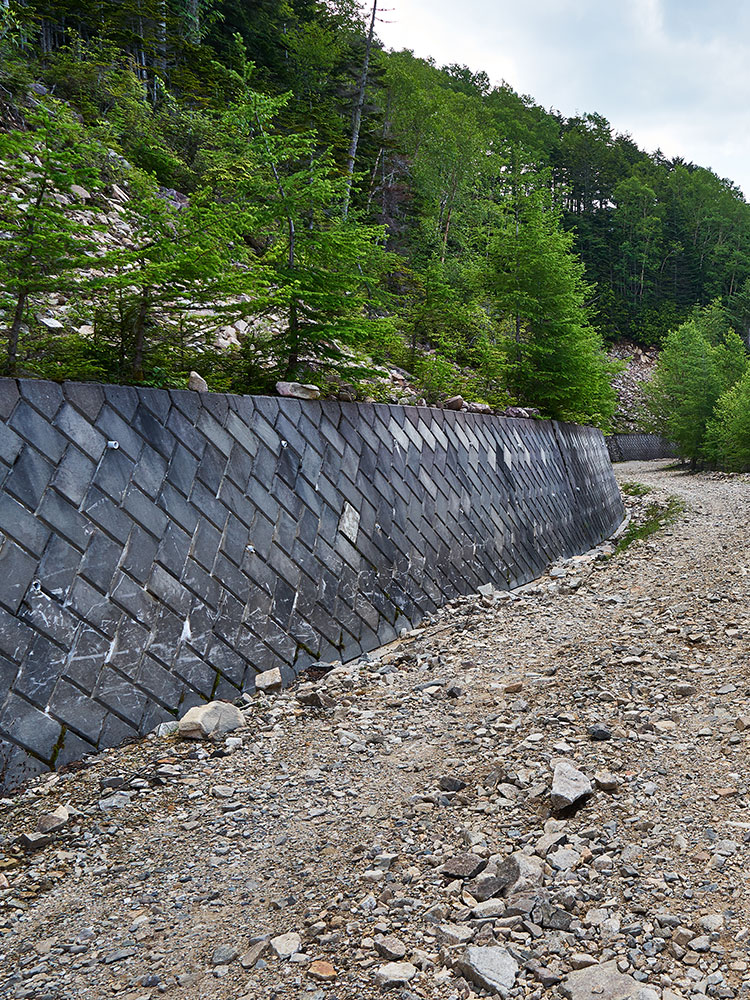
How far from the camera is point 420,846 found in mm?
2504

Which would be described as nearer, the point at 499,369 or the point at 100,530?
the point at 100,530

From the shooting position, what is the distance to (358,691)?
14.3 feet

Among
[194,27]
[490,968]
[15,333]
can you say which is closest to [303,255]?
[15,333]

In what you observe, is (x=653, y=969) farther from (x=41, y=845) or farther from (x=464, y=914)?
(x=41, y=845)

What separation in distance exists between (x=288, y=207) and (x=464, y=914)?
567 centimetres

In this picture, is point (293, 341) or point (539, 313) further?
point (539, 313)

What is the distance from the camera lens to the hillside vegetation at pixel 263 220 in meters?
3.93

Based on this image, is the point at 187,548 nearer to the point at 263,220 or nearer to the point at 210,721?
the point at 210,721

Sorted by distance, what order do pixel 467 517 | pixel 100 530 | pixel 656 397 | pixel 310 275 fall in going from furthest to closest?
1. pixel 656 397
2. pixel 467 517
3. pixel 310 275
4. pixel 100 530

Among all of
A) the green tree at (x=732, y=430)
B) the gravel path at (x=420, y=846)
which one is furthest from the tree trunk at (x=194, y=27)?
the gravel path at (x=420, y=846)

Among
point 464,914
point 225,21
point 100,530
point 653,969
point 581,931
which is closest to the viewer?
point 653,969

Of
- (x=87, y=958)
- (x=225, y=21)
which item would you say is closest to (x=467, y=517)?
(x=87, y=958)

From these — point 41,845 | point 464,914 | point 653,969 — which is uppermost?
point 653,969

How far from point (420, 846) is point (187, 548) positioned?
7.59 feet
